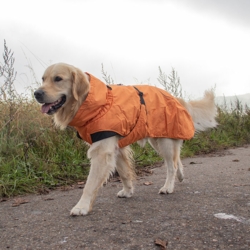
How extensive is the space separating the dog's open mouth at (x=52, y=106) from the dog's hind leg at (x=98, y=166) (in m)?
0.51

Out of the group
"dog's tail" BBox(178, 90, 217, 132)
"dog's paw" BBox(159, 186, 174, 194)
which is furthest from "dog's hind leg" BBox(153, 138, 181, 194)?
"dog's tail" BBox(178, 90, 217, 132)

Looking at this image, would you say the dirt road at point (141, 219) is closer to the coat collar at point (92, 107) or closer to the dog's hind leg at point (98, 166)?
the dog's hind leg at point (98, 166)

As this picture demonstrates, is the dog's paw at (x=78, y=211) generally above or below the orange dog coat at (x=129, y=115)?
below

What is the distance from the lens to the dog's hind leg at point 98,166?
294 cm

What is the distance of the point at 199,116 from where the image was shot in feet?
14.9

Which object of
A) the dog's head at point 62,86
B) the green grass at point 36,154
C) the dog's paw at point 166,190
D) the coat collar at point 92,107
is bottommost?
the dog's paw at point 166,190

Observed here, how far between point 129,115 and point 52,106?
749mm

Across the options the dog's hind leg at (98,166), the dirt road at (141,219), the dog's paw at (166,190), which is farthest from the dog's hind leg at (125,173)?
the dog's hind leg at (98,166)

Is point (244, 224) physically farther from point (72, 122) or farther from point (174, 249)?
point (72, 122)

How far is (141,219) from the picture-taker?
2.62m

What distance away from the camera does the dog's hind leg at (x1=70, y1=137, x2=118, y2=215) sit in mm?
2941

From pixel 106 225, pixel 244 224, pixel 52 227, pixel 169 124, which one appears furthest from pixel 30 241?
pixel 169 124

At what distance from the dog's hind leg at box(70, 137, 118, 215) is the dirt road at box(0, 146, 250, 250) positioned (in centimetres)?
16

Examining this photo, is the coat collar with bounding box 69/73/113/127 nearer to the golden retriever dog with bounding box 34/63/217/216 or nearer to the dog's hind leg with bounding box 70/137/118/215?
the golden retriever dog with bounding box 34/63/217/216
